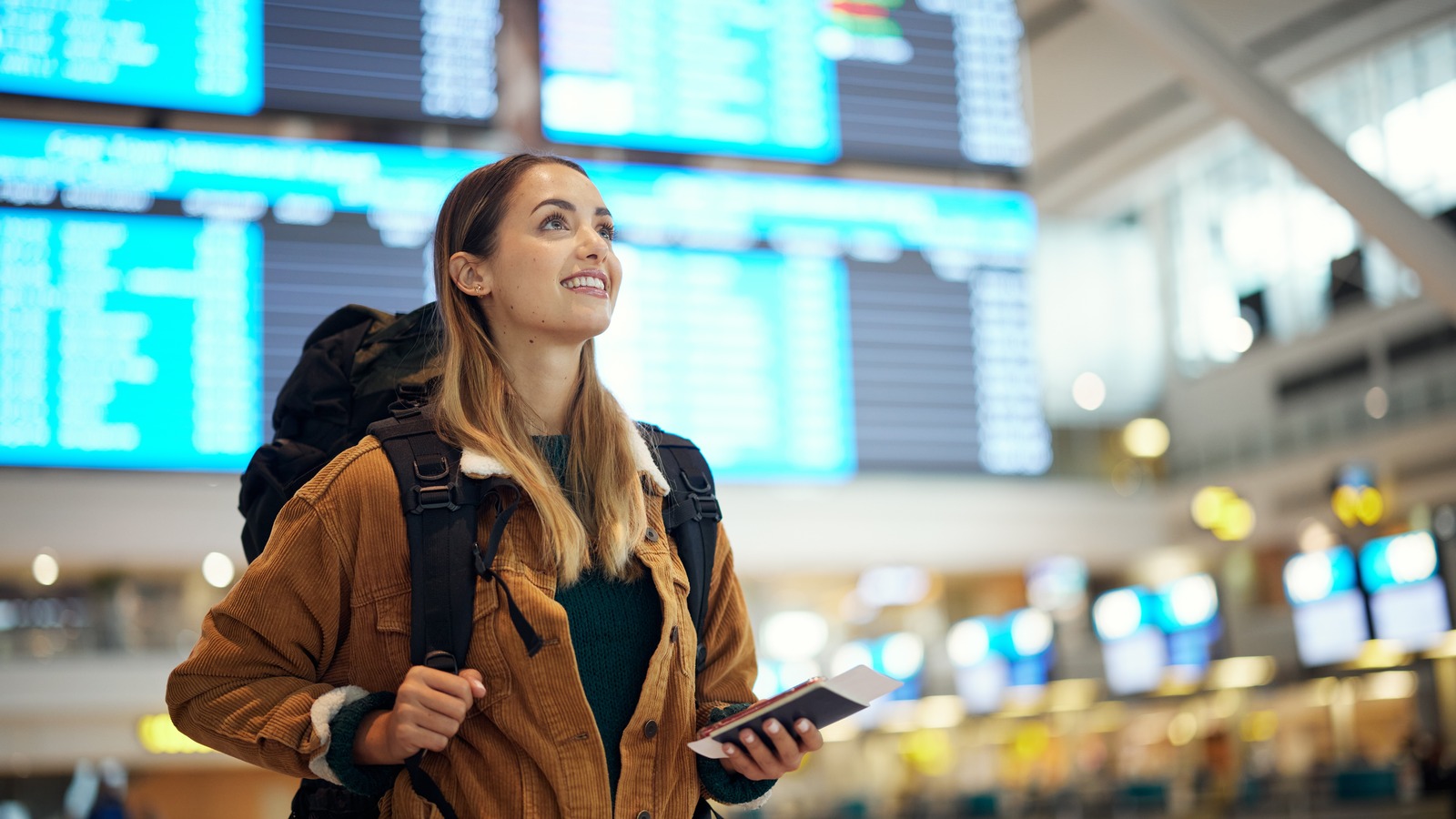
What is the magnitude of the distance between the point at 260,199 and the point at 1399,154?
1501 centimetres

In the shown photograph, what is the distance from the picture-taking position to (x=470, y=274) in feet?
7.13

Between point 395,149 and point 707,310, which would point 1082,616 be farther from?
point 395,149

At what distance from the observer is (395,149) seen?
6602 millimetres

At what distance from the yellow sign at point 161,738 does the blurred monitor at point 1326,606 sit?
40.1 feet

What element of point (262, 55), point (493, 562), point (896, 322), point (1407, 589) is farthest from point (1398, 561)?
point (493, 562)

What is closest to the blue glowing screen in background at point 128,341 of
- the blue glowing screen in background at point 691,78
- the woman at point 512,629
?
the blue glowing screen in background at point 691,78

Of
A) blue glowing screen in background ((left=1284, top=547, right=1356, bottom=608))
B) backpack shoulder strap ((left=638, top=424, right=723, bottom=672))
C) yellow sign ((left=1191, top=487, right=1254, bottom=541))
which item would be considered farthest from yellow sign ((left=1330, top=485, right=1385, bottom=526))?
backpack shoulder strap ((left=638, top=424, right=723, bottom=672))

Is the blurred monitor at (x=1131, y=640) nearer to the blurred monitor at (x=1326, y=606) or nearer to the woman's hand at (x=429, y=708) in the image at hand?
the blurred monitor at (x=1326, y=606)

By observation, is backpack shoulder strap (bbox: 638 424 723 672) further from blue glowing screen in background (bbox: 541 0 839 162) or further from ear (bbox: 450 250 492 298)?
blue glowing screen in background (bbox: 541 0 839 162)

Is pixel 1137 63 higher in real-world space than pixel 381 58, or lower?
higher

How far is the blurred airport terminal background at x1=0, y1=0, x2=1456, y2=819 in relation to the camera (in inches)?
→ 252

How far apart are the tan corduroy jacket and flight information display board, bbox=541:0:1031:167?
5126mm

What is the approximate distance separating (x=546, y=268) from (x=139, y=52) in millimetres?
4937

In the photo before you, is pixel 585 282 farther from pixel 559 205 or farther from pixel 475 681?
pixel 475 681
